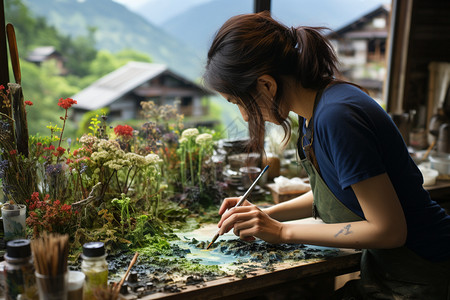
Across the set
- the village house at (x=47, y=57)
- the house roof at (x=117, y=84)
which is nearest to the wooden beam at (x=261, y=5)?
the house roof at (x=117, y=84)

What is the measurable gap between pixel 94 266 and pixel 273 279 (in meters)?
0.67

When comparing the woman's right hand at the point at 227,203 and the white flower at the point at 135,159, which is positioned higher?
the white flower at the point at 135,159

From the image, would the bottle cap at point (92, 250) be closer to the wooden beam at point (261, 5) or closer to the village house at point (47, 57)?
the wooden beam at point (261, 5)

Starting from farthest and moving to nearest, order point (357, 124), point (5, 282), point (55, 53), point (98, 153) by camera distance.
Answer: point (55, 53), point (98, 153), point (357, 124), point (5, 282)

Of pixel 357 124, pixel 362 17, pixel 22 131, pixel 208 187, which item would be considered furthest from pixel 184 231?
pixel 362 17

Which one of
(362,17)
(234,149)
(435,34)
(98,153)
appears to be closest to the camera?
(98,153)

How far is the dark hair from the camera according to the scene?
4.92 feet

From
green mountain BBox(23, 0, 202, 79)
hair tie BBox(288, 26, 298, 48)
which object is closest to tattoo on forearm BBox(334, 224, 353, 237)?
hair tie BBox(288, 26, 298, 48)

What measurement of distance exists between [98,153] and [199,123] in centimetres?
111

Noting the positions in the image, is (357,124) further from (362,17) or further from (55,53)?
(55,53)

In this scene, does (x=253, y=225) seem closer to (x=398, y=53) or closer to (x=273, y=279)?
(x=273, y=279)

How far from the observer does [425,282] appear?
1568 millimetres

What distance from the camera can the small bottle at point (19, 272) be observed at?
1194mm

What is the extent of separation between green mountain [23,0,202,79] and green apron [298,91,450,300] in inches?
180
